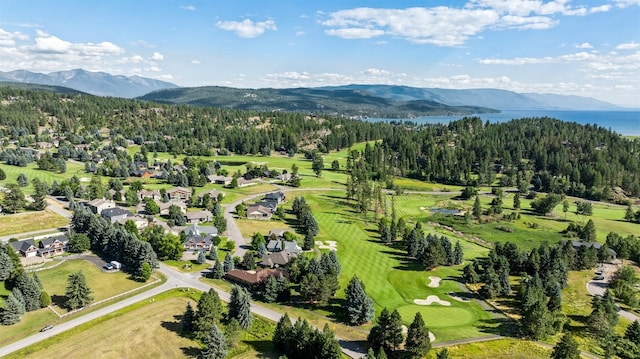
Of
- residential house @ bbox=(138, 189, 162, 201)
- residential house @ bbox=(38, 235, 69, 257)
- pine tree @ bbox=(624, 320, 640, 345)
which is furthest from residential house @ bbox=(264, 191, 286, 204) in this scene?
pine tree @ bbox=(624, 320, 640, 345)

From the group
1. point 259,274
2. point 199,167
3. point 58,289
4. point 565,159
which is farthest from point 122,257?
point 565,159


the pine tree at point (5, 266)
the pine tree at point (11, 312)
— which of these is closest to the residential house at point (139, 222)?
the pine tree at point (5, 266)

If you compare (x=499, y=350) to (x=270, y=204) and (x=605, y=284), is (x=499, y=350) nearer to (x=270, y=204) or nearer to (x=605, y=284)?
(x=605, y=284)

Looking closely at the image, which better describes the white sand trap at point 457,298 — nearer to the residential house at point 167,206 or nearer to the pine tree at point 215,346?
the pine tree at point 215,346

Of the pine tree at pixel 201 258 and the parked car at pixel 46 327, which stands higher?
the pine tree at pixel 201 258

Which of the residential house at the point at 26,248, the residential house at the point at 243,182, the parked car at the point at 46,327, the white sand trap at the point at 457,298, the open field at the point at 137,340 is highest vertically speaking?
the residential house at the point at 243,182
